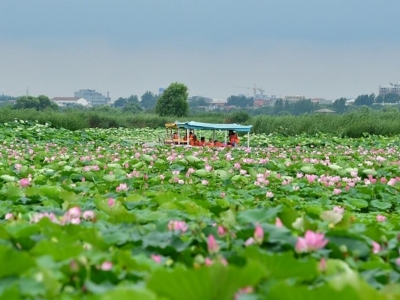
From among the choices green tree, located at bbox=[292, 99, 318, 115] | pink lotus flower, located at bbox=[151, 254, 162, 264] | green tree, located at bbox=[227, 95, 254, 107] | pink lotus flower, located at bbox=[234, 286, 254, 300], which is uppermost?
pink lotus flower, located at bbox=[234, 286, 254, 300]

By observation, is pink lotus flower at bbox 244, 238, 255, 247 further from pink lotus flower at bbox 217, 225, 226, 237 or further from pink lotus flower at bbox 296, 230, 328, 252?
pink lotus flower at bbox 296, 230, 328, 252

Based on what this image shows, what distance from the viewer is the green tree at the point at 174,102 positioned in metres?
42.7

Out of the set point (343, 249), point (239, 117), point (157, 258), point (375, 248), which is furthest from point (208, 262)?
point (239, 117)

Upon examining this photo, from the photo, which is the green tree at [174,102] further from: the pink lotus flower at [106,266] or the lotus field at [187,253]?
the pink lotus flower at [106,266]

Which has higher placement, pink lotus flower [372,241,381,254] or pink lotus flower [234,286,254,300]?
pink lotus flower [234,286,254,300]

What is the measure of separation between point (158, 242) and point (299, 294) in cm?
90

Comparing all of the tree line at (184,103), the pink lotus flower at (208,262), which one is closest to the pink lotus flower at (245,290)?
the pink lotus flower at (208,262)

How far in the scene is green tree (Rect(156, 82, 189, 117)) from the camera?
140 ft

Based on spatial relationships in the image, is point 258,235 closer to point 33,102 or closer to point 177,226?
point 177,226

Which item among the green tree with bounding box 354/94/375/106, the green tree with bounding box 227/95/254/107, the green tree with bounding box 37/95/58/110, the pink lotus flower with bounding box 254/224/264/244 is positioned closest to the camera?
the pink lotus flower with bounding box 254/224/264/244

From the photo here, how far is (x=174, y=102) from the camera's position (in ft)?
140

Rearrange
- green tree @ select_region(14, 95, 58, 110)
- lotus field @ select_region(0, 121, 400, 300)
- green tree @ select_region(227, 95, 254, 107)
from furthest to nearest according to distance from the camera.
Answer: green tree @ select_region(227, 95, 254, 107) → green tree @ select_region(14, 95, 58, 110) → lotus field @ select_region(0, 121, 400, 300)

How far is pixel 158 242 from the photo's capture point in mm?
2037

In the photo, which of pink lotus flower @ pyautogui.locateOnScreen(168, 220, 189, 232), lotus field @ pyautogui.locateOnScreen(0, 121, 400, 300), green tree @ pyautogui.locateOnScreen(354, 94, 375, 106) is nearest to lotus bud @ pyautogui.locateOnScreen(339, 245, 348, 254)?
lotus field @ pyautogui.locateOnScreen(0, 121, 400, 300)
